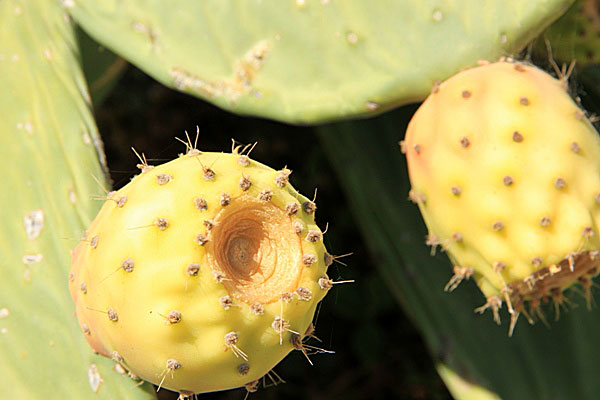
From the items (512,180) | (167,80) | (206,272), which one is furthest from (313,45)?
(206,272)

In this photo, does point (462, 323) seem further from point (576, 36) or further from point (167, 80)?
point (167, 80)

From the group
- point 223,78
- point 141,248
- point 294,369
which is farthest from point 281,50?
point 294,369

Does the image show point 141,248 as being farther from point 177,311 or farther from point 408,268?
point 408,268

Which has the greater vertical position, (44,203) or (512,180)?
(512,180)

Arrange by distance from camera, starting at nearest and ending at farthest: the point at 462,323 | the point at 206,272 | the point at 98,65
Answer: the point at 206,272 → the point at 462,323 → the point at 98,65

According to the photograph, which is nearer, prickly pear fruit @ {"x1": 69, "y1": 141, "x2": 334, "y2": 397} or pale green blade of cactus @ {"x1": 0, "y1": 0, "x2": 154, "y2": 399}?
prickly pear fruit @ {"x1": 69, "y1": 141, "x2": 334, "y2": 397}

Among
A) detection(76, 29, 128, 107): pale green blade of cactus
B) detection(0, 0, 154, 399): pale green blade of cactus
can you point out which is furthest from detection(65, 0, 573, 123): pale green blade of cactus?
detection(76, 29, 128, 107): pale green blade of cactus

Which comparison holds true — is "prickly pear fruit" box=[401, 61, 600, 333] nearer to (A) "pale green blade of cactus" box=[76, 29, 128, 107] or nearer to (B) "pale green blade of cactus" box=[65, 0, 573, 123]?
(B) "pale green blade of cactus" box=[65, 0, 573, 123]
